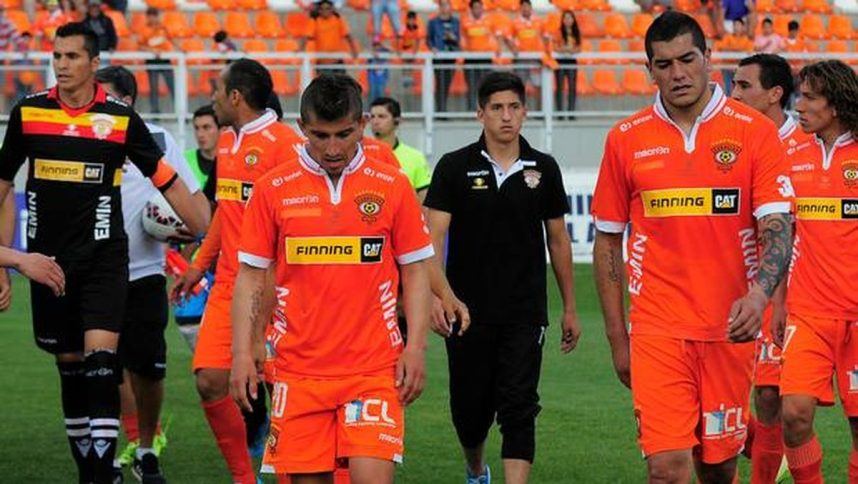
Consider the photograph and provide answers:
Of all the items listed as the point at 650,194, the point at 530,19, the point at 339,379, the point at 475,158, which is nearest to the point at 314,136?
the point at 339,379

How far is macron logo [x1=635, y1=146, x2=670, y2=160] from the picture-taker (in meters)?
8.00

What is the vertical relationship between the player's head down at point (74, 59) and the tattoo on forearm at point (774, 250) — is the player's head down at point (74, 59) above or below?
above

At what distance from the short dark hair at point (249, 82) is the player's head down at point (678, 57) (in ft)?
10.6

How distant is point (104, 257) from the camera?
33.2 feet

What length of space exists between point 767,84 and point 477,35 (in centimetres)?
1706

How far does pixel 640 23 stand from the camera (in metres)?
30.9

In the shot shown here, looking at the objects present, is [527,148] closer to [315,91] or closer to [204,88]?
[315,91]

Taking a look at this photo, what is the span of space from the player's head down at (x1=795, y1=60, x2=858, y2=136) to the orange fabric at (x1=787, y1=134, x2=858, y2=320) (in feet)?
0.33

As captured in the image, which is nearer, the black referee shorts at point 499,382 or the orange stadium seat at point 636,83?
the black referee shorts at point 499,382

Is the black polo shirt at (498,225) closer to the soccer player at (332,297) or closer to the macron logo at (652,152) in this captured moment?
the macron logo at (652,152)

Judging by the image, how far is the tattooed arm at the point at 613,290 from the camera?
8102mm

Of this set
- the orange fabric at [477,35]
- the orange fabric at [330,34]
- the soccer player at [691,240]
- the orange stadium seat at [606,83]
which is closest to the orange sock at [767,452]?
the soccer player at [691,240]

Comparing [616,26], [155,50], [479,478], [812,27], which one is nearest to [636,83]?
[616,26]

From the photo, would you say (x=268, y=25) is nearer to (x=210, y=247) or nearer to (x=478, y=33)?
(x=478, y=33)
